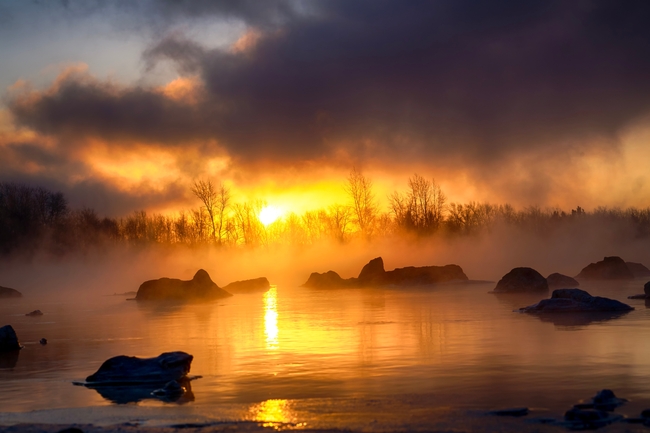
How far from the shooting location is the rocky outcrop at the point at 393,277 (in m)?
91.1

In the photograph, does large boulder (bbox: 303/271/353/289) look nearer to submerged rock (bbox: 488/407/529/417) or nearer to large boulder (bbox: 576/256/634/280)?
large boulder (bbox: 576/256/634/280)

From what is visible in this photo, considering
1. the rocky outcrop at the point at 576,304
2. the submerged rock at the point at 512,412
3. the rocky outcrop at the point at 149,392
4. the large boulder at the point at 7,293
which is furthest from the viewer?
the large boulder at the point at 7,293

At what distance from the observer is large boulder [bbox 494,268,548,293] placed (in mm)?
62906

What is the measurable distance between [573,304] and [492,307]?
7.33 meters

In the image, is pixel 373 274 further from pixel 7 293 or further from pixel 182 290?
pixel 7 293

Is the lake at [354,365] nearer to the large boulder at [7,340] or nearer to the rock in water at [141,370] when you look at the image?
the large boulder at [7,340]

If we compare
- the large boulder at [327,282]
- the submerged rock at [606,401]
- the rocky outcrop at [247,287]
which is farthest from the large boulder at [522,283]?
the submerged rock at [606,401]

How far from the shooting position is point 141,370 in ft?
66.2

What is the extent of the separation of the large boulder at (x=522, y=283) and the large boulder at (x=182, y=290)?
93.9 ft

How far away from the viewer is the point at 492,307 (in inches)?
1831

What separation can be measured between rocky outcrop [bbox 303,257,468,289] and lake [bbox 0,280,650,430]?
4865cm

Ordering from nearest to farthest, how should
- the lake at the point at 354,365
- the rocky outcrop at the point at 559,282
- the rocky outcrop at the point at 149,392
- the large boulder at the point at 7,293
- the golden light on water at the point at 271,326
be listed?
1. the lake at the point at 354,365
2. the rocky outcrop at the point at 149,392
3. the golden light on water at the point at 271,326
4. the rocky outcrop at the point at 559,282
5. the large boulder at the point at 7,293

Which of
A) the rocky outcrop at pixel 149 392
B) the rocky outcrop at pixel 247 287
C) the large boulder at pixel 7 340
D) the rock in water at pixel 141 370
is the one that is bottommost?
the rocky outcrop at pixel 149 392

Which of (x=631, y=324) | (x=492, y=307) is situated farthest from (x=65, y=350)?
(x=492, y=307)
